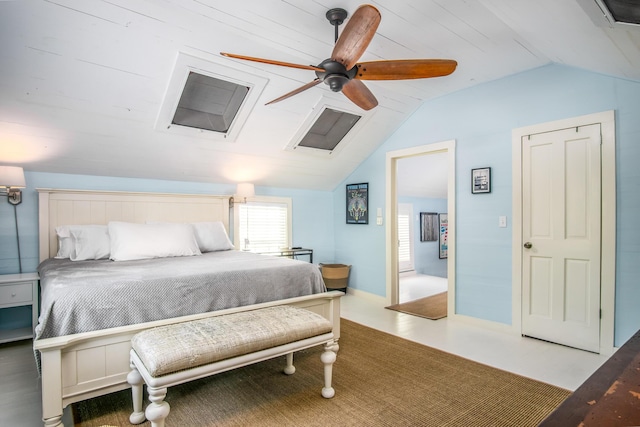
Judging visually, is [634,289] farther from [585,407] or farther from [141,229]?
[141,229]

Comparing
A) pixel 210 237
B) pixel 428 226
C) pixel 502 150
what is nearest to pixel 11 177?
pixel 210 237

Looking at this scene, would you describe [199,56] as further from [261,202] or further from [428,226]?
[428,226]

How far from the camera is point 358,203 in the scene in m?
5.09

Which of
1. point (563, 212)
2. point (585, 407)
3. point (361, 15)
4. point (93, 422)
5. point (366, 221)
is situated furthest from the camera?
point (366, 221)

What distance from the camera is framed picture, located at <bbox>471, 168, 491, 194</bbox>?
11.7 feet

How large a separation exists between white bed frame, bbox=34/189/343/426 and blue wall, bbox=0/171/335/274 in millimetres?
122

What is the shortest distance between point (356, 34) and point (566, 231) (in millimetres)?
2569

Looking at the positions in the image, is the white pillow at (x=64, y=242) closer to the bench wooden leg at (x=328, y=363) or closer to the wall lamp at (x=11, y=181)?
the wall lamp at (x=11, y=181)

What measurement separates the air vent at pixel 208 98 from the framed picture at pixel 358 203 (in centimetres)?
202

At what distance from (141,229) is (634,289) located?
165 inches

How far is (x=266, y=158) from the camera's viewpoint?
14.1 feet

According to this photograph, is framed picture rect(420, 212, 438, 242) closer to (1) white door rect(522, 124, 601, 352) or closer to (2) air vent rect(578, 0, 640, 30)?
(1) white door rect(522, 124, 601, 352)

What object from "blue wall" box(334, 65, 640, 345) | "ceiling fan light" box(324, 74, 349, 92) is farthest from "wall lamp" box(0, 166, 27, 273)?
"blue wall" box(334, 65, 640, 345)

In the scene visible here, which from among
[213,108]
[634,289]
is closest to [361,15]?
[213,108]
